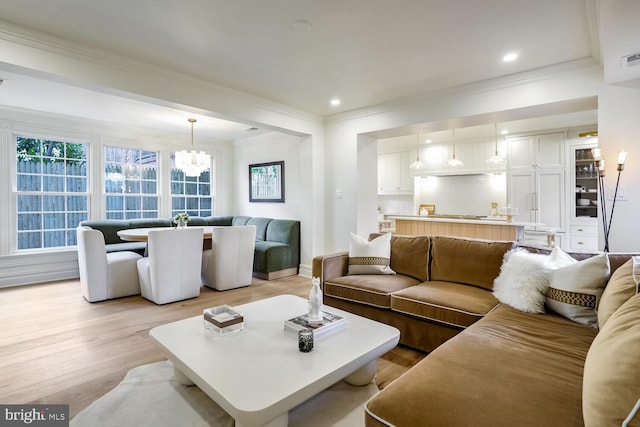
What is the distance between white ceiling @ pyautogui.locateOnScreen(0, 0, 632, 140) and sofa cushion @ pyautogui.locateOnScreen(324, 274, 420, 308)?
6.90 feet

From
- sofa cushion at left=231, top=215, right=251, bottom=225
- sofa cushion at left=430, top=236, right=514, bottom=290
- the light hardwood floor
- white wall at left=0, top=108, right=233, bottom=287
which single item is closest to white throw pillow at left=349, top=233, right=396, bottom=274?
sofa cushion at left=430, top=236, right=514, bottom=290

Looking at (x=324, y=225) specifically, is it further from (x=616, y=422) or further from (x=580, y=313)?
(x=616, y=422)

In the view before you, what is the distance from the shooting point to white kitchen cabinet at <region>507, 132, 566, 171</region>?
18.9ft

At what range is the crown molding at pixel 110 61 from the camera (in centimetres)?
254

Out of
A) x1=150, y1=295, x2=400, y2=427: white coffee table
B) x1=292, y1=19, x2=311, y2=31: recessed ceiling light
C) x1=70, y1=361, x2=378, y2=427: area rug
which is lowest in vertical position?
x1=70, y1=361, x2=378, y2=427: area rug

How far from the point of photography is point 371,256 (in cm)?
325

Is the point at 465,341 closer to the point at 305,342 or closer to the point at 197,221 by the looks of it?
the point at 305,342

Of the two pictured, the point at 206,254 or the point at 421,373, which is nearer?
the point at 421,373

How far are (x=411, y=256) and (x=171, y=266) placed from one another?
274cm

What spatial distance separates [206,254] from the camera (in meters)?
4.55

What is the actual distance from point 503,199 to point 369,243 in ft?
16.2

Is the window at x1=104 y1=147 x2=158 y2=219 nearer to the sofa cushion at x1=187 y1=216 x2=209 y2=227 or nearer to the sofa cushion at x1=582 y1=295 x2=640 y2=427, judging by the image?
the sofa cushion at x1=187 y1=216 x2=209 y2=227

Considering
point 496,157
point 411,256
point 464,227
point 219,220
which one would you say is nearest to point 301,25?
point 411,256

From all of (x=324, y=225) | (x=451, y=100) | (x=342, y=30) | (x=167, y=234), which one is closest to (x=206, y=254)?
(x=167, y=234)
